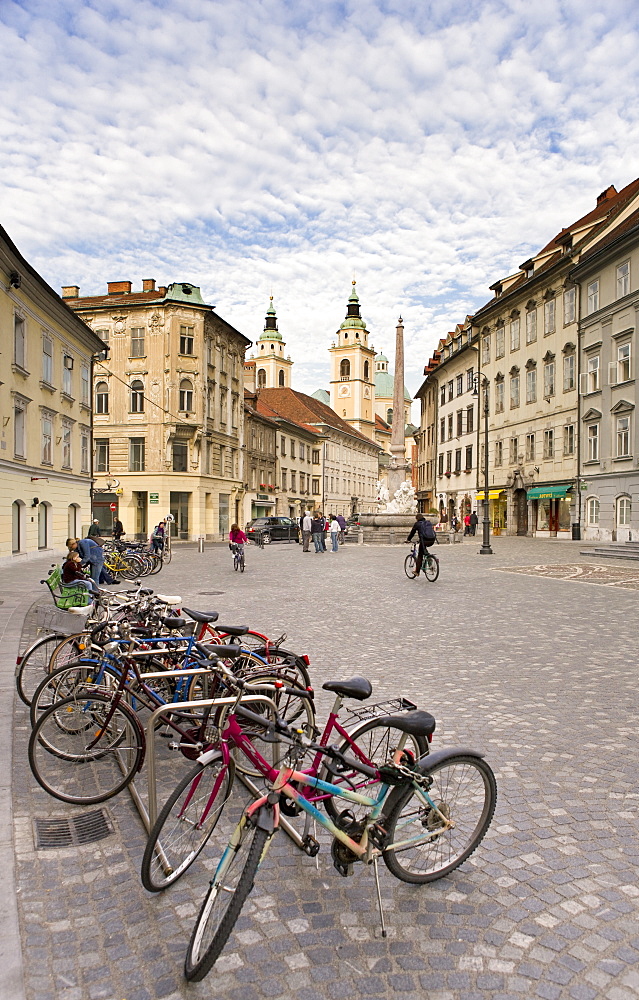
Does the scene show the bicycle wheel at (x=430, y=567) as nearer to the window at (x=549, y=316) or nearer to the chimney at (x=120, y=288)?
the window at (x=549, y=316)

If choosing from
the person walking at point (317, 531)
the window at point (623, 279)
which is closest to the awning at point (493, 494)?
the window at point (623, 279)

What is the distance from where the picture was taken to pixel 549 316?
1676 inches

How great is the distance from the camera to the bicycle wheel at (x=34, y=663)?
604 cm

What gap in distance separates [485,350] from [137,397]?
84.6 ft

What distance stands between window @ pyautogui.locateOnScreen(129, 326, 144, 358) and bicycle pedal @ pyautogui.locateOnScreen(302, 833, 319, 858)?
44.8 m

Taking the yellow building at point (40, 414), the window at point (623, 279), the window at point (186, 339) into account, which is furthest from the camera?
the window at point (186, 339)

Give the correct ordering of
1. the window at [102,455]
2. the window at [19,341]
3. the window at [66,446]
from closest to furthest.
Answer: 1. the window at [19,341]
2. the window at [66,446]
3. the window at [102,455]

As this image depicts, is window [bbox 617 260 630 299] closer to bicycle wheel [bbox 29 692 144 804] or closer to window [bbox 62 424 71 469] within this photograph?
window [bbox 62 424 71 469]

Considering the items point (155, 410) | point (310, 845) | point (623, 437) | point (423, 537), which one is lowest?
point (310, 845)

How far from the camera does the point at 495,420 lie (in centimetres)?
5134

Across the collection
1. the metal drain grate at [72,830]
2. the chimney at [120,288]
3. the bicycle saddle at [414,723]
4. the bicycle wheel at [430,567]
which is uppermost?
the chimney at [120,288]

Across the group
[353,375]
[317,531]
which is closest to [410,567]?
[317,531]

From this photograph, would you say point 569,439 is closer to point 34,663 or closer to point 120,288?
point 120,288

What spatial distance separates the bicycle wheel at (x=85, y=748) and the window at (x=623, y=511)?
31854mm
